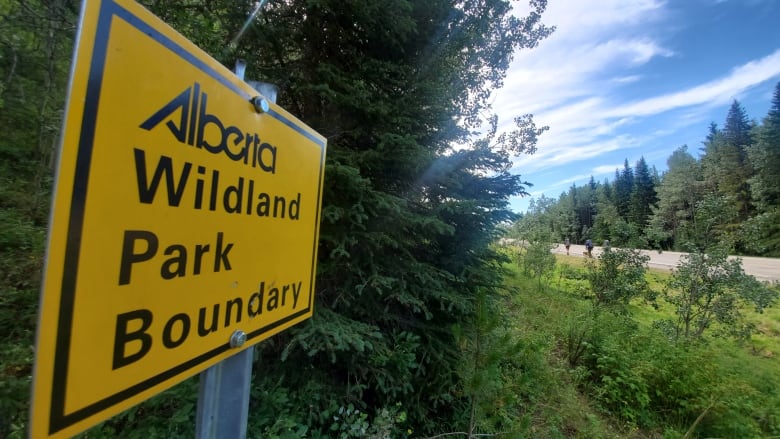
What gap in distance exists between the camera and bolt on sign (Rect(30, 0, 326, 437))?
0.43 meters

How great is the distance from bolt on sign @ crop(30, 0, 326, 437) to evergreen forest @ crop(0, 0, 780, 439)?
3.19 ft

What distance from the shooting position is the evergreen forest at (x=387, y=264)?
1.96 m

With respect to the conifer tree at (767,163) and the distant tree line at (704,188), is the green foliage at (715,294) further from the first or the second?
the conifer tree at (767,163)

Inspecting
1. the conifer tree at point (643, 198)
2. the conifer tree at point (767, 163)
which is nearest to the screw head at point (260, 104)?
the conifer tree at point (767, 163)

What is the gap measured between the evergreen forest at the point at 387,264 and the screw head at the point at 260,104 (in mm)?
947

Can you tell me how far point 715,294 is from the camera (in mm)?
4754

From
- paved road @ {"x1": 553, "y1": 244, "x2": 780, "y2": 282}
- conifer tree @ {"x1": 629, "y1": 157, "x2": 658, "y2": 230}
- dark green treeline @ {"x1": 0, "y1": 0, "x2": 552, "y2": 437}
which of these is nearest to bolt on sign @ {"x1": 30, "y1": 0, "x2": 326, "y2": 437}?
dark green treeline @ {"x1": 0, "y1": 0, "x2": 552, "y2": 437}

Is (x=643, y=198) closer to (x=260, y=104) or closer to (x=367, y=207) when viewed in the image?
(x=367, y=207)

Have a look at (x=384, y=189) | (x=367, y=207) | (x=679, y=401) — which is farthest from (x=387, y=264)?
(x=679, y=401)

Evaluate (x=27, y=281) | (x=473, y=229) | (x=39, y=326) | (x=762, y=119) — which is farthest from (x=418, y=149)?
(x=762, y=119)

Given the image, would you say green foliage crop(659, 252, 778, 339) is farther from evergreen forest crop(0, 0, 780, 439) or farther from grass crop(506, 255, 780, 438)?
grass crop(506, 255, 780, 438)

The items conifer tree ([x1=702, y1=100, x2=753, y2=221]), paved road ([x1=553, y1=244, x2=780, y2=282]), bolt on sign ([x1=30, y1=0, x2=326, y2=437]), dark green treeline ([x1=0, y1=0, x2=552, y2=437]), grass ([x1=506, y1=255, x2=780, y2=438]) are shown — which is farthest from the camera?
conifer tree ([x1=702, y1=100, x2=753, y2=221])

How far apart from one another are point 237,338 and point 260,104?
0.60 meters

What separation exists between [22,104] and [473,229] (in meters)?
5.23
